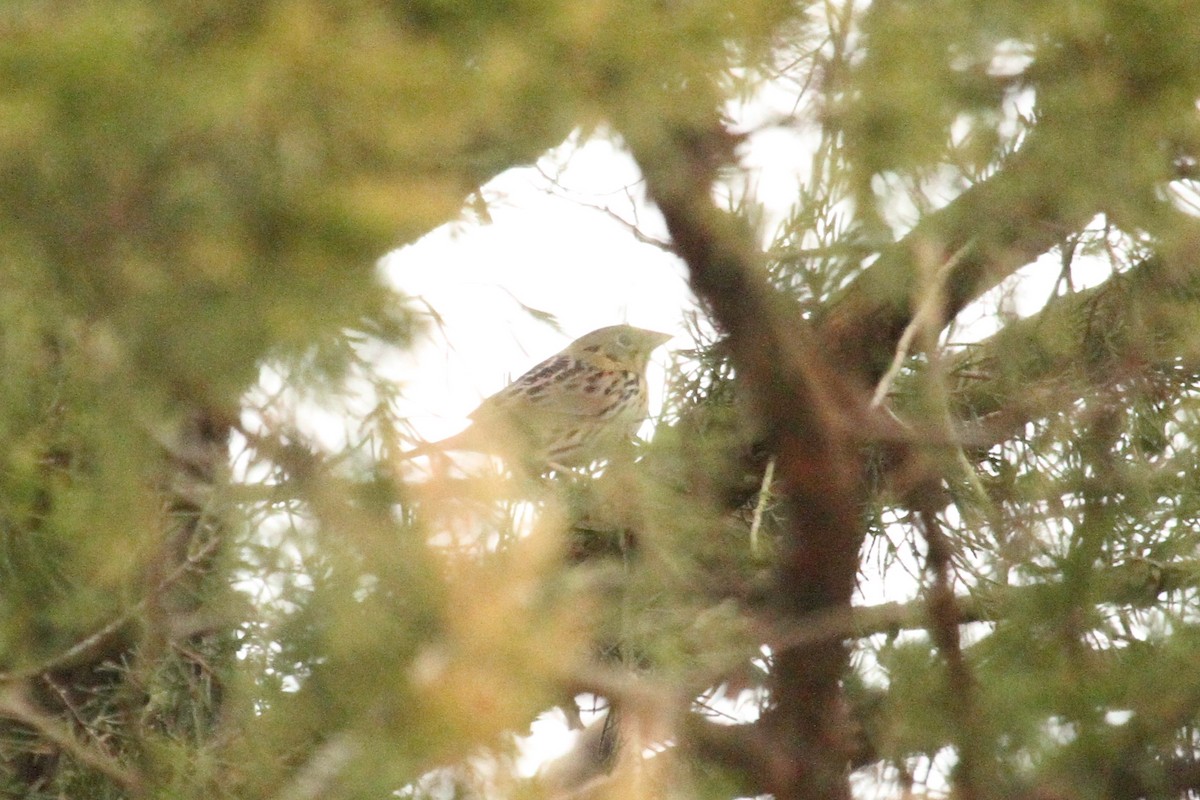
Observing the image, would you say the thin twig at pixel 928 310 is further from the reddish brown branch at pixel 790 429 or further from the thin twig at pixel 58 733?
the thin twig at pixel 58 733

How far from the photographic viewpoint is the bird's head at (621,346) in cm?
600

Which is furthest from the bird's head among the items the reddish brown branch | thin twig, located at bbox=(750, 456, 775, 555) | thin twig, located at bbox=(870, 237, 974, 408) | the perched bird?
the reddish brown branch

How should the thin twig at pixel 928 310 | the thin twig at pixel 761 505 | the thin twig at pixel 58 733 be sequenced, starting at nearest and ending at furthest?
1. the thin twig at pixel 928 310
2. the thin twig at pixel 58 733
3. the thin twig at pixel 761 505

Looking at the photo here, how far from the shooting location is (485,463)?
5.92 ft

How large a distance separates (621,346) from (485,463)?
4.50 meters

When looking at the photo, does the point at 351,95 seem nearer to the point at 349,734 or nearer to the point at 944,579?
the point at 349,734

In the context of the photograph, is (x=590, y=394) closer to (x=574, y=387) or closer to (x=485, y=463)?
(x=574, y=387)

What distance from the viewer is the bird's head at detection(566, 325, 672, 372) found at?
19.7 feet

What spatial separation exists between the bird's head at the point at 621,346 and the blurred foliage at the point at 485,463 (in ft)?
7.82

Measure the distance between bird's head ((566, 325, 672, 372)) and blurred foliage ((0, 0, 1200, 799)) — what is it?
93.8 inches

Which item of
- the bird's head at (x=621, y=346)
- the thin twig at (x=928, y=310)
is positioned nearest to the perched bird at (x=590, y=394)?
the bird's head at (x=621, y=346)

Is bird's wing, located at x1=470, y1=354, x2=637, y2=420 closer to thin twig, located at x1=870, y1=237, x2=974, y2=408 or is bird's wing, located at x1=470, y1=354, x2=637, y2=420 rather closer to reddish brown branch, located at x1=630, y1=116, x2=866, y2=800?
thin twig, located at x1=870, y1=237, x2=974, y2=408

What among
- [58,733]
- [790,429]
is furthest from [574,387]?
[790,429]

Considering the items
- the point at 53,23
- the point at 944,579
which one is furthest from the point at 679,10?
the point at 944,579
